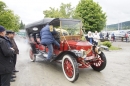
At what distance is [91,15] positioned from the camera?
1131 inches

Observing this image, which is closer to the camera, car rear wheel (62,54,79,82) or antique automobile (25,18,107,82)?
car rear wheel (62,54,79,82)

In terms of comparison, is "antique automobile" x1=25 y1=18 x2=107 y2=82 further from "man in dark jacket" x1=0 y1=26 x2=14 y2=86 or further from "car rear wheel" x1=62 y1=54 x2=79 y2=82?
"man in dark jacket" x1=0 y1=26 x2=14 y2=86

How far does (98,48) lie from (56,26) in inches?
72.9

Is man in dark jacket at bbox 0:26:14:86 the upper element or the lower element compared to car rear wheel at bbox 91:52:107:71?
upper

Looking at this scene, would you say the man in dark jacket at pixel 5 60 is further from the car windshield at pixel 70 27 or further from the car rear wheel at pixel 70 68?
the car windshield at pixel 70 27

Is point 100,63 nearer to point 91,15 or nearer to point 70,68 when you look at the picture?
point 70,68

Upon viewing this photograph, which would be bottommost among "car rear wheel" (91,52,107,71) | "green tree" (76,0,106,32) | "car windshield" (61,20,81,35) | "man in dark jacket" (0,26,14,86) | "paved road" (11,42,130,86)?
"paved road" (11,42,130,86)

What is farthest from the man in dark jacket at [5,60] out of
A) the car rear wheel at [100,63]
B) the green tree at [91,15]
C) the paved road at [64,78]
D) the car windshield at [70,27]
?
the green tree at [91,15]

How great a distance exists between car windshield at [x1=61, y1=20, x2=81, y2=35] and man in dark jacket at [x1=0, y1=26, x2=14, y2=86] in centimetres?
327

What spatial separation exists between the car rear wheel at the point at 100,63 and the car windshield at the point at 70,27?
4.59 ft

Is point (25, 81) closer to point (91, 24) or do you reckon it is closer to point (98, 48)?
point (98, 48)

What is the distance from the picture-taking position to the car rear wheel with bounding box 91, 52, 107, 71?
20.0 feet

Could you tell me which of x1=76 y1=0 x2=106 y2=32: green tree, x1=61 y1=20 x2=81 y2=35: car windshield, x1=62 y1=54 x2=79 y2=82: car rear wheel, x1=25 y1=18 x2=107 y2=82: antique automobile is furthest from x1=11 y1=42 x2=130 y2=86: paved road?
x1=76 y1=0 x2=106 y2=32: green tree

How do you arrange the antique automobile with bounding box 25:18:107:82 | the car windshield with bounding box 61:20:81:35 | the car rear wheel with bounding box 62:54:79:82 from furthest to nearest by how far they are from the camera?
1. the car windshield with bounding box 61:20:81:35
2. the antique automobile with bounding box 25:18:107:82
3. the car rear wheel with bounding box 62:54:79:82
